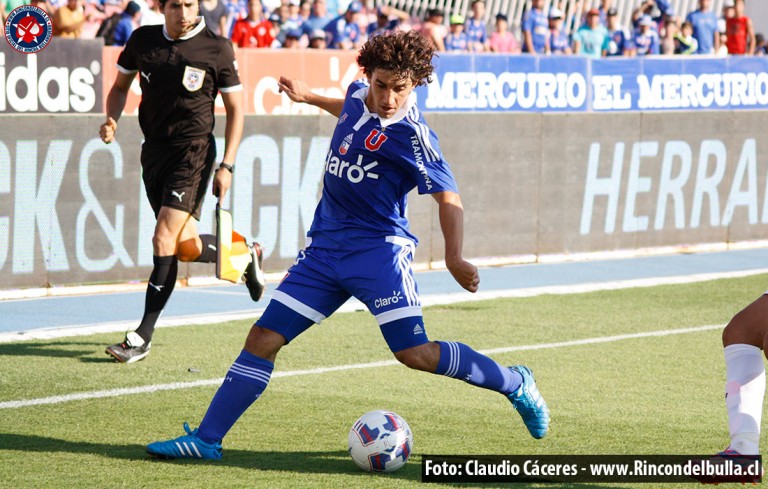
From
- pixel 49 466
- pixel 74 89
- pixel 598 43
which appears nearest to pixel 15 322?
pixel 74 89

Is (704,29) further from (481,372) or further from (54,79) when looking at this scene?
(481,372)

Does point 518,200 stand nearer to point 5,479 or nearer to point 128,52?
point 128,52

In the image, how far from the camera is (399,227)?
6.31m

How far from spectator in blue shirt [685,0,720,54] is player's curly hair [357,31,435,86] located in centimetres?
1808

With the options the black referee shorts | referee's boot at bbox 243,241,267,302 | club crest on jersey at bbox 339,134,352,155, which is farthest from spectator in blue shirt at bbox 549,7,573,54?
club crest on jersey at bbox 339,134,352,155

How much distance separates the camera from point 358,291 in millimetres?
6180

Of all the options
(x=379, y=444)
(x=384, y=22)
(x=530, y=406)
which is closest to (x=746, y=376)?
(x=530, y=406)

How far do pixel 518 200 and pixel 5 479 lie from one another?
1011 cm

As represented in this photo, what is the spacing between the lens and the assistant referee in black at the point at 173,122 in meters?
8.89

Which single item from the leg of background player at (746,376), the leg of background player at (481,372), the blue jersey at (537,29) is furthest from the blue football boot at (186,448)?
the blue jersey at (537,29)

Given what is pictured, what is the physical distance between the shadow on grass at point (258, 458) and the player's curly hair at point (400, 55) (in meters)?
1.75

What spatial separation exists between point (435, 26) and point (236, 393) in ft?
44.3

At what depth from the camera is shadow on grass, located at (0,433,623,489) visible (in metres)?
6.05

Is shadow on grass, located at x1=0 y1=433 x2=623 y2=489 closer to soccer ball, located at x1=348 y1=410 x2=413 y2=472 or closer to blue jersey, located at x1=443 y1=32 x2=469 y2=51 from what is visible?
soccer ball, located at x1=348 y1=410 x2=413 y2=472
